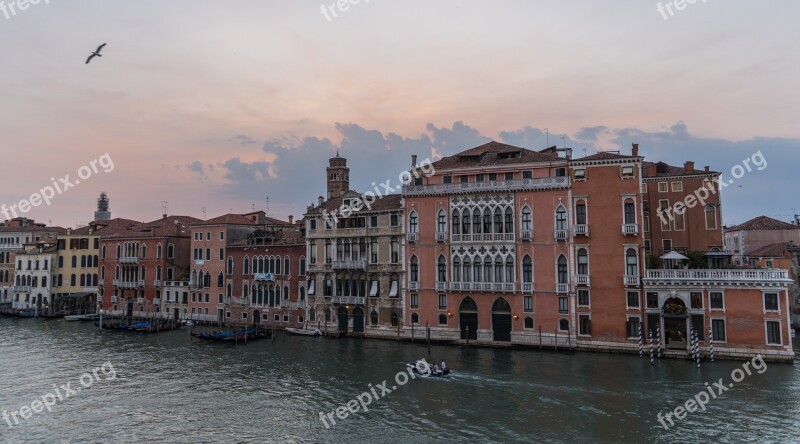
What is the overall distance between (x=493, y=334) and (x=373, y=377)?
11575 millimetres

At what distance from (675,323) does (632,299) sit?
2.85 m

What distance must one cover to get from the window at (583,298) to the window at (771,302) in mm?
9646

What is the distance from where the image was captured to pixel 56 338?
44.3 m

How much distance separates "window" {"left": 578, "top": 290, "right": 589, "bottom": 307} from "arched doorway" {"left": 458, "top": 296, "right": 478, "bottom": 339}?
6876 mm

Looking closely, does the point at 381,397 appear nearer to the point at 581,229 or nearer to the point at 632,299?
the point at 581,229

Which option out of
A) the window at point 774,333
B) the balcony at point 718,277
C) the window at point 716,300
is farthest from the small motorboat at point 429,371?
the window at point 774,333

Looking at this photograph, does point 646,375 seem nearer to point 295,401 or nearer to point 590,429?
point 590,429

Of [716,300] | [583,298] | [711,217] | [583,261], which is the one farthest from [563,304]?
[711,217]

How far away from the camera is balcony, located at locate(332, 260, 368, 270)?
42.2 metres

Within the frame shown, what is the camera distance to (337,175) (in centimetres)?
6600

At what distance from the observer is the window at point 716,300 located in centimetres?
3241

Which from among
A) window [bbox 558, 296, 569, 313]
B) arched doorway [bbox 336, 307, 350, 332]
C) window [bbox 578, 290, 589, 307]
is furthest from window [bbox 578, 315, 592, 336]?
arched doorway [bbox 336, 307, 350, 332]

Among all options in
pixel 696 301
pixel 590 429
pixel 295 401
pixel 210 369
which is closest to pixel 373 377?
pixel 295 401

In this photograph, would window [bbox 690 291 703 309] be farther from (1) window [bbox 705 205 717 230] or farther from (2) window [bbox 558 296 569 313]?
(1) window [bbox 705 205 717 230]
